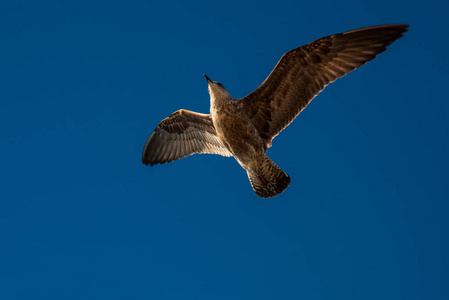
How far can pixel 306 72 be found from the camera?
7.66 metres

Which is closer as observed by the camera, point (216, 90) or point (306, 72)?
point (306, 72)

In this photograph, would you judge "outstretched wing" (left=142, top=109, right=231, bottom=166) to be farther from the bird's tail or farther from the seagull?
the bird's tail

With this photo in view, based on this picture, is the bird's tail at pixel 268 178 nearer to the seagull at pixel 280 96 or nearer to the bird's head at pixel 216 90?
the seagull at pixel 280 96

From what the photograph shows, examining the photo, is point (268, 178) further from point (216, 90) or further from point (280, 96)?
point (216, 90)

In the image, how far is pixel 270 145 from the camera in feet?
26.7

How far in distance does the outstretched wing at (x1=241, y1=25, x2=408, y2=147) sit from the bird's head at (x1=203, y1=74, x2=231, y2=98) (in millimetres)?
348

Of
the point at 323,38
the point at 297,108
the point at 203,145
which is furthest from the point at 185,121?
the point at 323,38

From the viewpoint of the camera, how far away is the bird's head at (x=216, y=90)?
7797 mm

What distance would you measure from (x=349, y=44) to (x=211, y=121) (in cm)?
274

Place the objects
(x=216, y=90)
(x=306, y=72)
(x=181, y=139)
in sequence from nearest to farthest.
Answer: (x=306, y=72) → (x=216, y=90) → (x=181, y=139)

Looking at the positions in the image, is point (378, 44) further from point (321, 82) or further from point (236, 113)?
point (236, 113)

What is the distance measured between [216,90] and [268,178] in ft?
5.58

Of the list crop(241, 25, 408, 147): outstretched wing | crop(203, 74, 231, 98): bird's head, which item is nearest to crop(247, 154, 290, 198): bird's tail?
crop(241, 25, 408, 147): outstretched wing

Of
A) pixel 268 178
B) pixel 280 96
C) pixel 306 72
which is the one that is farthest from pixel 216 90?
pixel 268 178
